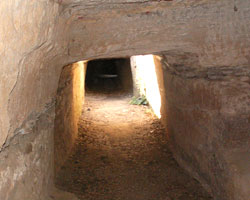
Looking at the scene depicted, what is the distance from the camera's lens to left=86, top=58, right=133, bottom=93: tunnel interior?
11.4 metres

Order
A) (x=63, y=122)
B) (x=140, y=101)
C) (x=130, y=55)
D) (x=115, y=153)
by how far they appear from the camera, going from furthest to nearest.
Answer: (x=140, y=101)
(x=115, y=153)
(x=63, y=122)
(x=130, y=55)

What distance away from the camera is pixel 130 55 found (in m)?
3.41

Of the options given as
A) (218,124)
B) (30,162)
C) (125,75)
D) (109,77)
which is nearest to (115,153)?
(218,124)

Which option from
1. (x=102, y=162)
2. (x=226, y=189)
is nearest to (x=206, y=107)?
(x=226, y=189)

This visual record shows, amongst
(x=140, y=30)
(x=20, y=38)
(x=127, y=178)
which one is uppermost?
(x=140, y=30)

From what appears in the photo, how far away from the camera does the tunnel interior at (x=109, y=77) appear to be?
1138cm

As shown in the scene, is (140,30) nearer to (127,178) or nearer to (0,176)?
(0,176)

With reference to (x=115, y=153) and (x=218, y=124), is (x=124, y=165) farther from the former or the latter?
(x=218, y=124)

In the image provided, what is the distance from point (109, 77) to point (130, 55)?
433 inches

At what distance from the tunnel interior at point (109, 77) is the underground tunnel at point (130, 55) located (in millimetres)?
6666

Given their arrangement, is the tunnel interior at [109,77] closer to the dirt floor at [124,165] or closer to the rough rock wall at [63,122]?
the dirt floor at [124,165]

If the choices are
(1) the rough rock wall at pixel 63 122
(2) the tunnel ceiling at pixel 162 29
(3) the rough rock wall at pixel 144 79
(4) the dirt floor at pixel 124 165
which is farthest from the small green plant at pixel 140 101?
(2) the tunnel ceiling at pixel 162 29

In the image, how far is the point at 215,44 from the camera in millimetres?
3180

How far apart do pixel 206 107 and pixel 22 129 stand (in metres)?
2.41
